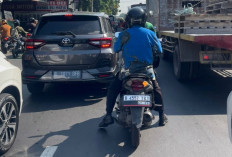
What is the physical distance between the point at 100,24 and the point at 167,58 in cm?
757

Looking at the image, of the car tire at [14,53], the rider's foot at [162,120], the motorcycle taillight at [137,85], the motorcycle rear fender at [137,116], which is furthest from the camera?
the car tire at [14,53]

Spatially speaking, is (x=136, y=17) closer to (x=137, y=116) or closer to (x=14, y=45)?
(x=137, y=116)

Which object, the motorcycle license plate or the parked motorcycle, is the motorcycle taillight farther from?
the motorcycle license plate

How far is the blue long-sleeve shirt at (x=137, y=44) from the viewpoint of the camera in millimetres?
4723

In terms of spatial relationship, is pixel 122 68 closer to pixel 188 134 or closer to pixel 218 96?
pixel 188 134

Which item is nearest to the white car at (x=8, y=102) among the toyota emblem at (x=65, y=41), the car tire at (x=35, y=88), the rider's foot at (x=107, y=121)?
the rider's foot at (x=107, y=121)

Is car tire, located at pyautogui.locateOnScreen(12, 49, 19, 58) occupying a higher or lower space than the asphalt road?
higher

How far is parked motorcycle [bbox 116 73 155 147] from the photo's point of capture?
4344 millimetres

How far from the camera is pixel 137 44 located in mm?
4719

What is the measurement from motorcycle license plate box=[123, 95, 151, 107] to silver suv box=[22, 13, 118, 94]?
216 centimetres

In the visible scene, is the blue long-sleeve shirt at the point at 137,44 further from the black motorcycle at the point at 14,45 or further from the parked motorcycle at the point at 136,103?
the black motorcycle at the point at 14,45

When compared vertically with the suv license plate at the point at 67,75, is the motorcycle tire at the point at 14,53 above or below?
below

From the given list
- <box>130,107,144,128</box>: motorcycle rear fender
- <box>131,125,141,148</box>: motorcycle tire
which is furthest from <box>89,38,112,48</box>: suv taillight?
<box>131,125,141,148</box>: motorcycle tire

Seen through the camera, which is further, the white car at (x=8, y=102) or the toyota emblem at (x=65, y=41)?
the toyota emblem at (x=65, y=41)
